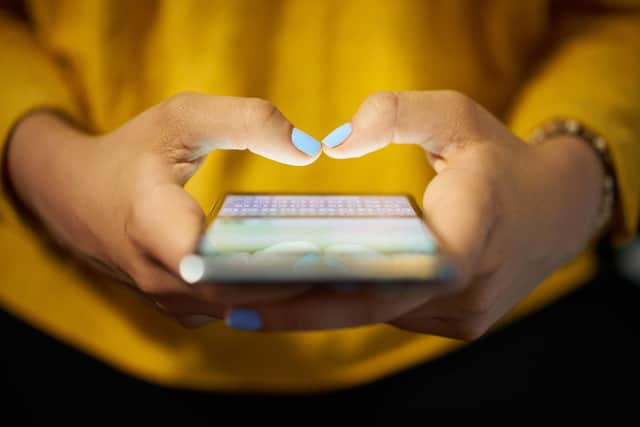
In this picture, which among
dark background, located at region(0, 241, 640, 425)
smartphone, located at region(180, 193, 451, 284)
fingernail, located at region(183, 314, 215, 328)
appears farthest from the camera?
dark background, located at region(0, 241, 640, 425)

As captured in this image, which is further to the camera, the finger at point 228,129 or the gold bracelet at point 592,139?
the gold bracelet at point 592,139

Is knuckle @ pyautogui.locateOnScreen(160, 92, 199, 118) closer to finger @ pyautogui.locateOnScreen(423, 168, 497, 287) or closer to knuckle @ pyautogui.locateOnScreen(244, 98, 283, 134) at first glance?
knuckle @ pyautogui.locateOnScreen(244, 98, 283, 134)

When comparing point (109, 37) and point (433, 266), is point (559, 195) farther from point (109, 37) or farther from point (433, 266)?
point (109, 37)

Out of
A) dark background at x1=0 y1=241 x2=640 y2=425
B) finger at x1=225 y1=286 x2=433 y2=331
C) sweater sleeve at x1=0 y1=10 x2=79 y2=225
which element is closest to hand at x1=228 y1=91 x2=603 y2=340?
finger at x1=225 y1=286 x2=433 y2=331

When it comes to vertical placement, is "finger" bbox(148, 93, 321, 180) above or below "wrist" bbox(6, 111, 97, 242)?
above

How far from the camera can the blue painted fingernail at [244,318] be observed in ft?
0.73

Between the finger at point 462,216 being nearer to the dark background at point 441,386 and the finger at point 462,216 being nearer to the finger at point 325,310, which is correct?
the finger at point 325,310

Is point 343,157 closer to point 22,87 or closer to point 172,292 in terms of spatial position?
point 172,292

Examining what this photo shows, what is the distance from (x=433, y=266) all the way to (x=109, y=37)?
298mm

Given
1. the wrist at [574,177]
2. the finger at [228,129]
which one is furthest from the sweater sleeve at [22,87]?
the wrist at [574,177]

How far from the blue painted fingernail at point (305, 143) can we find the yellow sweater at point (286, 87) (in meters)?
0.03

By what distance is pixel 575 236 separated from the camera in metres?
0.38

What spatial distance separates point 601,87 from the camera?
0.39 metres

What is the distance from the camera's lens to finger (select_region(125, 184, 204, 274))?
9.2 inches
